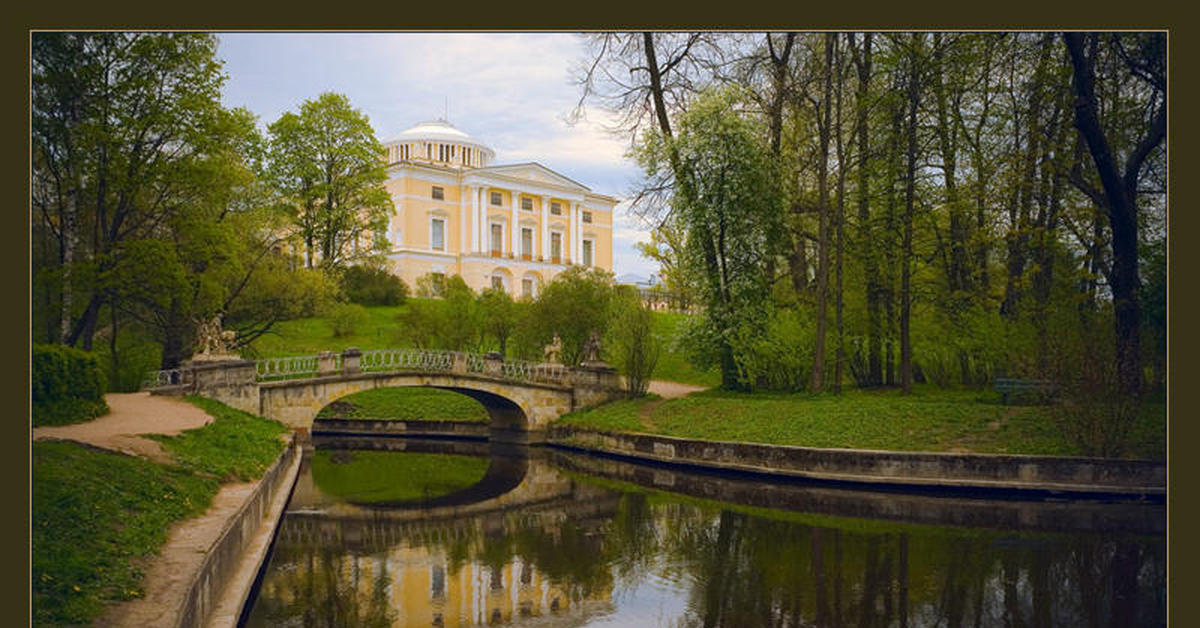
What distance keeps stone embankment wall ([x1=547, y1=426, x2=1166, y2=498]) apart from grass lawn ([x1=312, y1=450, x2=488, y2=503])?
563 centimetres

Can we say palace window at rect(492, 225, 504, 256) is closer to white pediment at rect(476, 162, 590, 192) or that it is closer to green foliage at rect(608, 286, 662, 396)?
white pediment at rect(476, 162, 590, 192)

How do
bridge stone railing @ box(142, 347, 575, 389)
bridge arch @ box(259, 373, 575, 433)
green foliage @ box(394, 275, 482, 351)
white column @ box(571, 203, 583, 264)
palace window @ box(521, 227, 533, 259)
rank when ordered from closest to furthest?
bridge arch @ box(259, 373, 575, 433) → bridge stone railing @ box(142, 347, 575, 389) → green foliage @ box(394, 275, 482, 351) → palace window @ box(521, 227, 533, 259) → white column @ box(571, 203, 583, 264)

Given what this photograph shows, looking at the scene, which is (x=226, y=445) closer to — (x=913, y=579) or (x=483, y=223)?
(x=913, y=579)

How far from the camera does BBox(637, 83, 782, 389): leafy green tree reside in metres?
25.6

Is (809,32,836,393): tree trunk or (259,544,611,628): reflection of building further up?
(809,32,836,393): tree trunk

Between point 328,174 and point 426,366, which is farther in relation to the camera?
point 328,174

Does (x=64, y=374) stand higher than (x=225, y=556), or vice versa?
(x=64, y=374)

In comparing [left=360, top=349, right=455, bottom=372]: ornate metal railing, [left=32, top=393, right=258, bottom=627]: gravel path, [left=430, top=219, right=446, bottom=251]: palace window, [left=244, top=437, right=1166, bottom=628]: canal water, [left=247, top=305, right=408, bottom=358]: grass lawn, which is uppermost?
[left=430, top=219, right=446, bottom=251]: palace window

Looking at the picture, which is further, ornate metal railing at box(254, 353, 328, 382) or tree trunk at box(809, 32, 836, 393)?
ornate metal railing at box(254, 353, 328, 382)

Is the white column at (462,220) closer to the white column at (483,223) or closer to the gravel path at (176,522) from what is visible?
the white column at (483,223)

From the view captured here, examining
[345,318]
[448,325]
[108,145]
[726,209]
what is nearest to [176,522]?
[108,145]

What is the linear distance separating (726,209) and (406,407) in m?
12.8

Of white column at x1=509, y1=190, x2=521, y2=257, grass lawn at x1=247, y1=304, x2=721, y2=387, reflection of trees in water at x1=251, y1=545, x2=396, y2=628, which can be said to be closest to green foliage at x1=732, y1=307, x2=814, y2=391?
grass lawn at x1=247, y1=304, x2=721, y2=387

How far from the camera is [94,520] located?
928 cm
